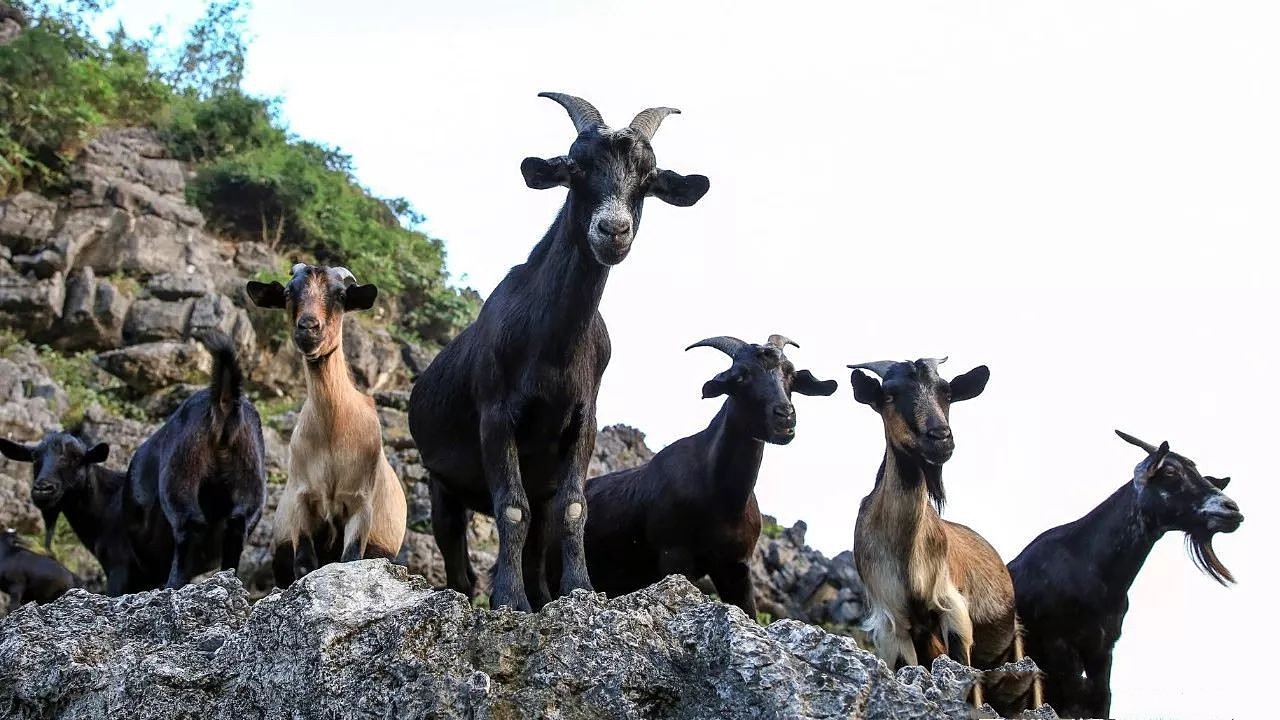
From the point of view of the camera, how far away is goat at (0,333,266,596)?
8.84 metres

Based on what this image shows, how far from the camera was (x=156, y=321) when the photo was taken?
20.6 meters

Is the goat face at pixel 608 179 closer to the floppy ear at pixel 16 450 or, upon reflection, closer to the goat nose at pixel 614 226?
the goat nose at pixel 614 226

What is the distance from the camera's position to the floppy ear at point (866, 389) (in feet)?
27.7

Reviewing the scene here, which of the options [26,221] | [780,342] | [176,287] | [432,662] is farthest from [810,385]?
[26,221]

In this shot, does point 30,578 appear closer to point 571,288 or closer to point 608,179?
point 571,288

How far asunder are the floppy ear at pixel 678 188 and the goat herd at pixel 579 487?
0.01m

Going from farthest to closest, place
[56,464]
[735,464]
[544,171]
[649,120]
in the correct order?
[56,464] → [735,464] → [649,120] → [544,171]

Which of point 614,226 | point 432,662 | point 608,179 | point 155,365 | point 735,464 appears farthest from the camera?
point 155,365

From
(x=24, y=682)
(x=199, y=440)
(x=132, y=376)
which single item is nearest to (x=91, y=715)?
(x=24, y=682)

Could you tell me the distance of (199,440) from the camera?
355 inches

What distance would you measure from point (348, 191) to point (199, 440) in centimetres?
1835

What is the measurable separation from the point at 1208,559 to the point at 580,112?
5849mm

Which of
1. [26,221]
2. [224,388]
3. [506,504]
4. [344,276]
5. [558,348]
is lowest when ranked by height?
[506,504]

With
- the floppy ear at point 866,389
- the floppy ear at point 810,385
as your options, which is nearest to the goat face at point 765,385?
the floppy ear at point 810,385
